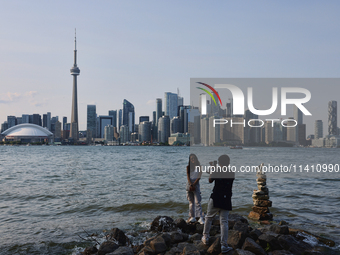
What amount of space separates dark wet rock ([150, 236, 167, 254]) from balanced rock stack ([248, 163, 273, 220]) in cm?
458

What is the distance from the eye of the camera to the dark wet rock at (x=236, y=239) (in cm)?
702

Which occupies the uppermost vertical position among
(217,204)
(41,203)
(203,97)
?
(203,97)

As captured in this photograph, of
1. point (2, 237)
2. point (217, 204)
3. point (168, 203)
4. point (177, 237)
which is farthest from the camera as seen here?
point (168, 203)

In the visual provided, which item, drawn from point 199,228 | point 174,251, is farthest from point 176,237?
point 199,228

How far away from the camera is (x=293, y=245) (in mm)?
7141

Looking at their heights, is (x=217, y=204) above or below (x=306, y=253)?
above

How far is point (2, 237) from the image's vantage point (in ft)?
30.0

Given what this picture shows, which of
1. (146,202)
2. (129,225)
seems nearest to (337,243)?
(129,225)

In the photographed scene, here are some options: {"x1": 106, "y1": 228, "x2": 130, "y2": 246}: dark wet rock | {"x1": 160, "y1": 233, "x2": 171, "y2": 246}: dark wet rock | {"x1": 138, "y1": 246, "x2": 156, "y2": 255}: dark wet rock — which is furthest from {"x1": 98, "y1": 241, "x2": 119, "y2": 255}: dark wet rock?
{"x1": 160, "y1": 233, "x2": 171, "y2": 246}: dark wet rock

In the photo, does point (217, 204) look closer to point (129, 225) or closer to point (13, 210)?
point (129, 225)

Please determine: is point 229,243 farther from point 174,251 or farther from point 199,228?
point 199,228

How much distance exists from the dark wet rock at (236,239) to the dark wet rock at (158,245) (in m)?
1.68

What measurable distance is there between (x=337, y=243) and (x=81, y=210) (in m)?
10.2

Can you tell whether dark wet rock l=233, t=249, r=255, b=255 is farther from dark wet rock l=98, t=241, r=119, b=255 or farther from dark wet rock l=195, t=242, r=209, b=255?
dark wet rock l=98, t=241, r=119, b=255
